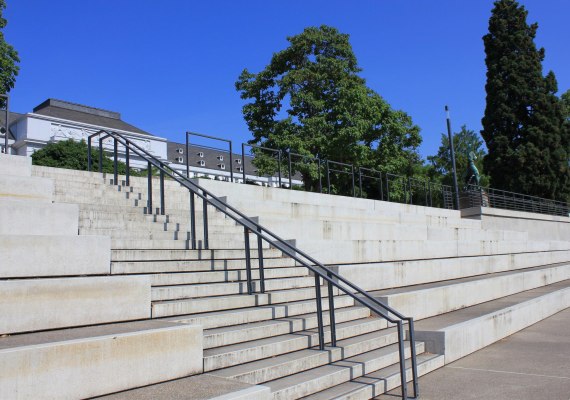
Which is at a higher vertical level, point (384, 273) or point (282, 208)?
point (282, 208)

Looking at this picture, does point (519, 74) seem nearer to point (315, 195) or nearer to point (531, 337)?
point (315, 195)

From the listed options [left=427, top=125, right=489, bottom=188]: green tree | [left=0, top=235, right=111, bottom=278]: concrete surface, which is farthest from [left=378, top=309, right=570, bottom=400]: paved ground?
[left=427, top=125, right=489, bottom=188]: green tree

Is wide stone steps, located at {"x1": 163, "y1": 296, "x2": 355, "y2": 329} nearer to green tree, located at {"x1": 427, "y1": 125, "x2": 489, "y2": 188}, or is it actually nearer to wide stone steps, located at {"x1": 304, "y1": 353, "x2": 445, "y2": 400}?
wide stone steps, located at {"x1": 304, "y1": 353, "x2": 445, "y2": 400}

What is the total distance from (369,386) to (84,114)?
86067 mm

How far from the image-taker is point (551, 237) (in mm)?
29672

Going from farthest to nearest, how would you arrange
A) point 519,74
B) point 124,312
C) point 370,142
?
1. point 519,74
2. point 370,142
3. point 124,312

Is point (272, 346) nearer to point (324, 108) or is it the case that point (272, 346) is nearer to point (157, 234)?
point (157, 234)

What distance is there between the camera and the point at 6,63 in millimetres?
18281

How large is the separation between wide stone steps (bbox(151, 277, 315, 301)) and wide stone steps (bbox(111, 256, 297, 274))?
0.42m

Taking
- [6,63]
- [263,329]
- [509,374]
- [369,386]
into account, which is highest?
[6,63]

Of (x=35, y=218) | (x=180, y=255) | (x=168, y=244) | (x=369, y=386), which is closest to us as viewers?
(x=369, y=386)

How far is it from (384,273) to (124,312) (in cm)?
525

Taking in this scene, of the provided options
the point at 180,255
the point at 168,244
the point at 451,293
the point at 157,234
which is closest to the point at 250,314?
the point at 180,255

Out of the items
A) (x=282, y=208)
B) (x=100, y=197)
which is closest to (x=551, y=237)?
Answer: (x=282, y=208)
